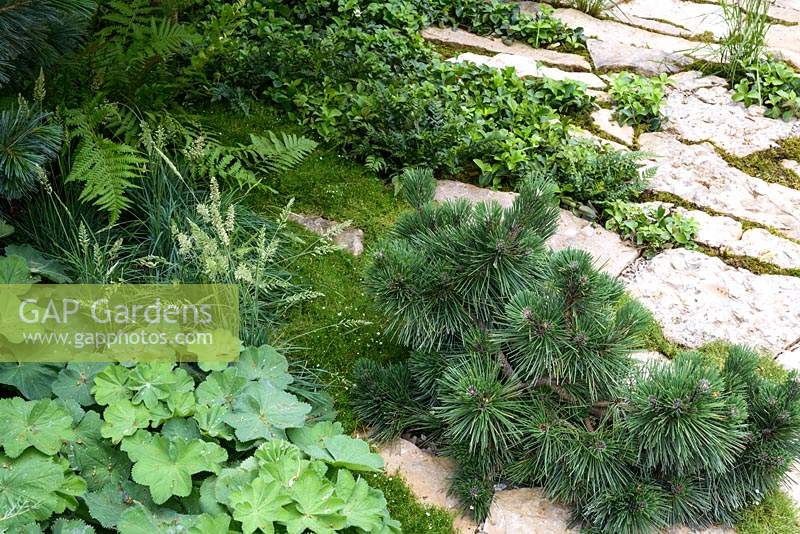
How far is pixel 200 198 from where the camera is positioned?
351 cm

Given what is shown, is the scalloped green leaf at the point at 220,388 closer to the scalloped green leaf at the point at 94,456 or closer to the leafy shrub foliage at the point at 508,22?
the scalloped green leaf at the point at 94,456

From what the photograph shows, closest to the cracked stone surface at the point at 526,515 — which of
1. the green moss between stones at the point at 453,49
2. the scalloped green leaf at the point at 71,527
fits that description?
the scalloped green leaf at the point at 71,527

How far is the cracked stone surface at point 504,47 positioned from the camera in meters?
5.22

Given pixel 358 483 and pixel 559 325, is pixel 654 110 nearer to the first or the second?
pixel 559 325

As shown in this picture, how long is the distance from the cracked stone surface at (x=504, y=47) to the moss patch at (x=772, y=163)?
121 cm

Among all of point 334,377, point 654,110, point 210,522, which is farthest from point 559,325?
point 654,110

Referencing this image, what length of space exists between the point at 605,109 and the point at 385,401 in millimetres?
2618

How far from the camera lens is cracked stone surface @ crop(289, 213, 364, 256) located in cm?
365

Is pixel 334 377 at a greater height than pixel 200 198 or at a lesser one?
lesser

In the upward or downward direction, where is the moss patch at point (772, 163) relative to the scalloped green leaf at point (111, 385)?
downward

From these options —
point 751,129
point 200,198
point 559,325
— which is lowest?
point 751,129

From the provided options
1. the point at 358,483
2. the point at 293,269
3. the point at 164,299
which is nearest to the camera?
the point at 358,483

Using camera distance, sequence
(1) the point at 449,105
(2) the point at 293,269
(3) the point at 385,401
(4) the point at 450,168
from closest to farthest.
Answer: (3) the point at 385,401 → (2) the point at 293,269 → (4) the point at 450,168 → (1) the point at 449,105

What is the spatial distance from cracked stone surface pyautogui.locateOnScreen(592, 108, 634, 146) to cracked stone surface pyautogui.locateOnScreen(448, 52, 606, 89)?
0.92ft
